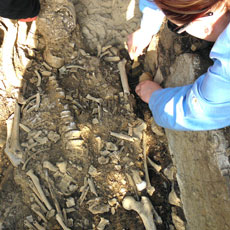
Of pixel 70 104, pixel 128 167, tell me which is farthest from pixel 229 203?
pixel 70 104

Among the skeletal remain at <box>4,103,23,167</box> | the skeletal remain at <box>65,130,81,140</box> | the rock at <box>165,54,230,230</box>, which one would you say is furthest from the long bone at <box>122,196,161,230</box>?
the skeletal remain at <box>4,103,23,167</box>

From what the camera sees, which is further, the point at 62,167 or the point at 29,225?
the point at 62,167

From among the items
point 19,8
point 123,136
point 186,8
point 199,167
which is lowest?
point 123,136

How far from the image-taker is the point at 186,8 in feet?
3.57

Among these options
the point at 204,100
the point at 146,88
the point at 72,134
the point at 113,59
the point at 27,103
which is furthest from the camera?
the point at 113,59

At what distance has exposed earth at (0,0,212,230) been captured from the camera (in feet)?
6.00

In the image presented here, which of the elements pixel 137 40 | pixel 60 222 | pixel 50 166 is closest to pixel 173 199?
pixel 60 222

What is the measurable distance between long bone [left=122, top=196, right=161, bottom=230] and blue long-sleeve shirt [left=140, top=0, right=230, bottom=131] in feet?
1.98

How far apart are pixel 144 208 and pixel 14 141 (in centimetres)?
105

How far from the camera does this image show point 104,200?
184cm

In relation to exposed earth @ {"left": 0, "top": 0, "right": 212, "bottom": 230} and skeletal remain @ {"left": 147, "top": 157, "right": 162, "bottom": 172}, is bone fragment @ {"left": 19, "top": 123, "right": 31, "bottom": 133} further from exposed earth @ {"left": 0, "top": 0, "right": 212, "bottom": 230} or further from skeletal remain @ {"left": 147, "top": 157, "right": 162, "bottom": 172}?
skeletal remain @ {"left": 147, "top": 157, "right": 162, "bottom": 172}

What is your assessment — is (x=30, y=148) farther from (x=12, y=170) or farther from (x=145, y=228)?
(x=145, y=228)

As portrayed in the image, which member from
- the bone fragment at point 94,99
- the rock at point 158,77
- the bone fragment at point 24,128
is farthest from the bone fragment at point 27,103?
the rock at point 158,77

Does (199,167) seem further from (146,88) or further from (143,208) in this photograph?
(146,88)
